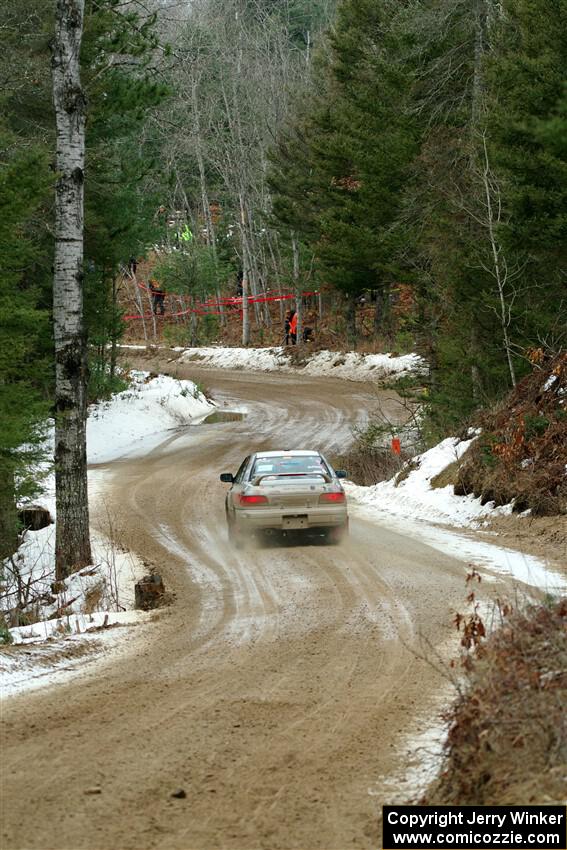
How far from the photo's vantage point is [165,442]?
31094 mm

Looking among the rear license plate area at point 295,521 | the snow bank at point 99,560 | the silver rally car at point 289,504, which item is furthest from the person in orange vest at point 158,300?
the rear license plate area at point 295,521

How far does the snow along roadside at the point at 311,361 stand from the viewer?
4272 centimetres

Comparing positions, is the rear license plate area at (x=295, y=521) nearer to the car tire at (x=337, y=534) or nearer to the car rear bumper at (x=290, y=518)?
the car rear bumper at (x=290, y=518)

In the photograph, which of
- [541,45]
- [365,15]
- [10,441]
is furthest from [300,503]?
[365,15]

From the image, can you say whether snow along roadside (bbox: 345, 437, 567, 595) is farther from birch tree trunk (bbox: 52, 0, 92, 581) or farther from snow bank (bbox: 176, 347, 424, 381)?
snow bank (bbox: 176, 347, 424, 381)

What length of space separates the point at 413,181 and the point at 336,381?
551 inches

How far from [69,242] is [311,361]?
35.1 m

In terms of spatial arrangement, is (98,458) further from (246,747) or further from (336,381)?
(246,747)

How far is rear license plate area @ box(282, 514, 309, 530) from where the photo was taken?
48.8ft

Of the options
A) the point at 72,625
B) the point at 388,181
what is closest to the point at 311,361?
the point at 388,181

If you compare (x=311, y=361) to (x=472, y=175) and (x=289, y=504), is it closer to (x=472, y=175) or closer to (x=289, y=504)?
(x=472, y=175)

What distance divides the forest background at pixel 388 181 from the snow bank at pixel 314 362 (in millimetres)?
3413

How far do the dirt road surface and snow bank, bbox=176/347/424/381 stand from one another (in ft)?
85.2

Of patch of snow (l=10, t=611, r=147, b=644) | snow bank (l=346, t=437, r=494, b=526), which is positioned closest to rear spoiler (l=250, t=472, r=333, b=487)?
snow bank (l=346, t=437, r=494, b=526)
